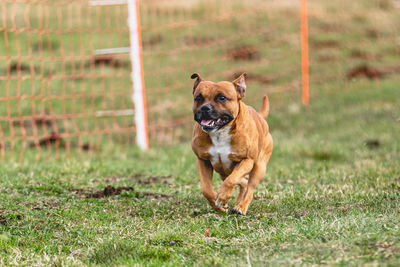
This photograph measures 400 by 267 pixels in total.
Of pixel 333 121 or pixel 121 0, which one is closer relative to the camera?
pixel 121 0

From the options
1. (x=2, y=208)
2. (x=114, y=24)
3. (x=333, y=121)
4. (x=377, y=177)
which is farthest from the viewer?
(x=114, y=24)

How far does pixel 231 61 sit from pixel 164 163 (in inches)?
308

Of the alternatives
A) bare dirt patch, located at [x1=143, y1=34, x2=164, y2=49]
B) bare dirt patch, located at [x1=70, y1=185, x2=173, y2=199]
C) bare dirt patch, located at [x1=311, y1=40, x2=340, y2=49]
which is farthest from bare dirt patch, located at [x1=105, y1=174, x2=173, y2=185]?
bare dirt patch, located at [x1=311, y1=40, x2=340, y2=49]

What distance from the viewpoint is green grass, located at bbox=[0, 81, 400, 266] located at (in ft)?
13.8

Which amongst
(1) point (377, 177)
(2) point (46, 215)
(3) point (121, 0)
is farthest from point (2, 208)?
(3) point (121, 0)

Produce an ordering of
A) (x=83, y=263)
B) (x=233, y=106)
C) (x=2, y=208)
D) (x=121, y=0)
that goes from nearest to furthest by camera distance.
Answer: (x=83, y=263) < (x=233, y=106) < (x=2, y=208) < (x=121, y=0)

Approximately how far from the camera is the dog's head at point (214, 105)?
5016mm

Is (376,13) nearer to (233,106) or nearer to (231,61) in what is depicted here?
(231,61)

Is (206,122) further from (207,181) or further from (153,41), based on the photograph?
(153,41)

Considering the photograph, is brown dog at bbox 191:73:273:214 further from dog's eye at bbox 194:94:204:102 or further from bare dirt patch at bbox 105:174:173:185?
bare dirt patch at bbox 105:174:173:185

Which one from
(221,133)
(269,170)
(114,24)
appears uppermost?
(114,24)

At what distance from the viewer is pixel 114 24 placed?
58.5 ft

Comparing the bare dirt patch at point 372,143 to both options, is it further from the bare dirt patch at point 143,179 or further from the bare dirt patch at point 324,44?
the bare dirt patch at point 324,44

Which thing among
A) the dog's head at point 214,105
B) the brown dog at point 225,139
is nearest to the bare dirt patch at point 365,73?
the brown dog at point 225,139
